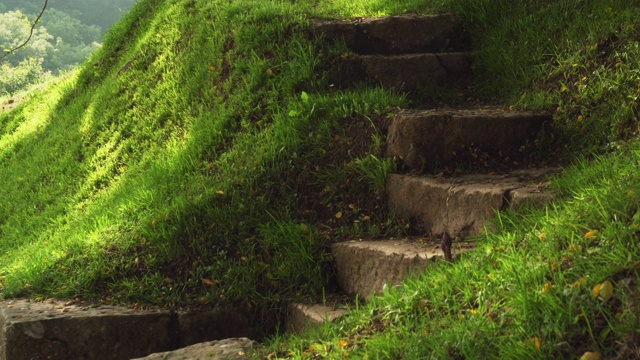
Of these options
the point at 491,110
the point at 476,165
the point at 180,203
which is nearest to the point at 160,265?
the point at 180,203

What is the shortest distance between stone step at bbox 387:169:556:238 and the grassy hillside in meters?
0.14

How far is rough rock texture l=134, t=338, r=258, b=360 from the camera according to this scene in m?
3.10

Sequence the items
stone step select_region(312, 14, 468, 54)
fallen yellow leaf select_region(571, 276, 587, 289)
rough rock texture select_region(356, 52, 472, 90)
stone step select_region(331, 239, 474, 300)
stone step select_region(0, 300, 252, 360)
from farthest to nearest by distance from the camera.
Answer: stone step select_region(312, 14, 468, 54), rough rock texture select_region(356, 52, 472, 90), stone step select_region(0, 300, 252, 360), stone step select_region(331, 239, 474, 300), fallen yellow leaf select_region(571, 276, 587, 289)

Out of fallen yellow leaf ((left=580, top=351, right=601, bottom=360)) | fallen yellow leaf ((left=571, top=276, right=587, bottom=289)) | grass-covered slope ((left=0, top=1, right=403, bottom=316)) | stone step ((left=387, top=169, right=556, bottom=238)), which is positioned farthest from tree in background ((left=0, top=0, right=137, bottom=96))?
fallen yellow leaf ((left=580, top=351, right=601, bottom=360))

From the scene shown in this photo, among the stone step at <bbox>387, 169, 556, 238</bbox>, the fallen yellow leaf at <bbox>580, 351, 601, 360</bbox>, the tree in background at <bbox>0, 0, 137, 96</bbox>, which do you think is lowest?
the tree in background at <bbox>0, 0, 137, 96</bbox>

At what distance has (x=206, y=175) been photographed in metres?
4.71

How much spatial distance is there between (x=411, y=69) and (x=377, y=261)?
200 cm

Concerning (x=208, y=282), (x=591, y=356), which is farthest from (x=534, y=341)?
(x=208, y=282)

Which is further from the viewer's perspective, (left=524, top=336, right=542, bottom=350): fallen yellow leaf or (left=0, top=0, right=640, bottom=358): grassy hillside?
(left=0, top=0, right=640, bottom=358): grassy hillside

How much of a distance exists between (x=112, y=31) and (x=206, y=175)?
15.3ft

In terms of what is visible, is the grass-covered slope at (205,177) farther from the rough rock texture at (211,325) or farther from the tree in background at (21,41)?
the tree in background at (21,41)

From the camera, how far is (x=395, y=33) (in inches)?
212

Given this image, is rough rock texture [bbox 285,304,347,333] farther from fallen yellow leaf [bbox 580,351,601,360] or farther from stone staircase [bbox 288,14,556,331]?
fallen yellow leaf [bbox 580,351,601,360]

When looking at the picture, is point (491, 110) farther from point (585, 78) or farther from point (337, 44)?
point (337, 44)
